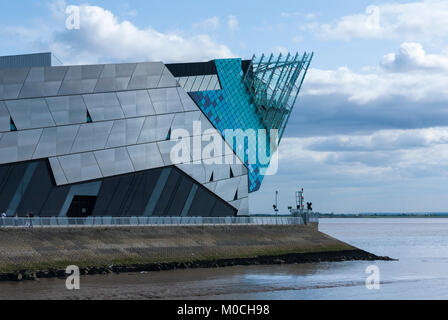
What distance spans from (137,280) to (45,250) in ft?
23.2

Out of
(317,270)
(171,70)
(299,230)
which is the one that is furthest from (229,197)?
(317,270)

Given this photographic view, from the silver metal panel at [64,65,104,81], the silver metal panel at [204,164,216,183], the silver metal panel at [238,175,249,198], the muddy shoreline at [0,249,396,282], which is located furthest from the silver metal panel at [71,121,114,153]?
the silver metal panel at [238,175,249,198]

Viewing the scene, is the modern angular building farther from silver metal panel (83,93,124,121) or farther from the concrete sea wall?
the concrete sea wall

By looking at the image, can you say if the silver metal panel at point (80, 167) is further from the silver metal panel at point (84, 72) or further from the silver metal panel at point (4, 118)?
the silver metal panel at point (84, 72)

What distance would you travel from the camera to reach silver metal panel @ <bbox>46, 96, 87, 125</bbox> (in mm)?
63344

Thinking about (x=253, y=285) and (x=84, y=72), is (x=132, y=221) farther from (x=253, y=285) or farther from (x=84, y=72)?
(x=253, y=285)

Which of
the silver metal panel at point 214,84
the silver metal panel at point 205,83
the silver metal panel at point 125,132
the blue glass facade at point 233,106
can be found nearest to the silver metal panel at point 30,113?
the silver metal panel at point 125,132

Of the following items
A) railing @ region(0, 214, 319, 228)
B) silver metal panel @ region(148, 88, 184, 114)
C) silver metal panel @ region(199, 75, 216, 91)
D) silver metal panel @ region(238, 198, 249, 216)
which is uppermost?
silver metal panel @ region(199, 75, 216, 91)

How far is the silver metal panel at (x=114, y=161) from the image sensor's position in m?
66.4

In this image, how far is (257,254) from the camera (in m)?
65.0

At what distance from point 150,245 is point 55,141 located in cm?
1266

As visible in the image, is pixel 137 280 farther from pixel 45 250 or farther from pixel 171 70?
pixel 171 70

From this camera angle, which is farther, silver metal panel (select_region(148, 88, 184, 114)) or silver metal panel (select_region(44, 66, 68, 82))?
silver metal panel (select_region(148, 88, 184, 114))

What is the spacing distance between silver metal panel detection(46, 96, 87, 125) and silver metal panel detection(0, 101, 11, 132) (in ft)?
12.0
